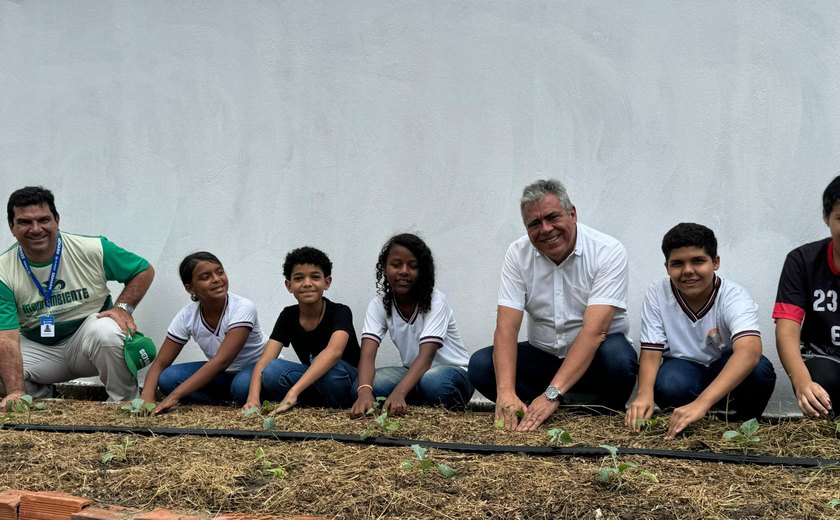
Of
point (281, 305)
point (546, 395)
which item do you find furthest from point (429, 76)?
point (546, 395)

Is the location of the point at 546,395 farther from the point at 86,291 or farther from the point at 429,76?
the point at 86,291

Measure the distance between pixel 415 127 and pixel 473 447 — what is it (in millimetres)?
2094

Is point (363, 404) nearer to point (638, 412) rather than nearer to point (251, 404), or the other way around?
point (251, 404)

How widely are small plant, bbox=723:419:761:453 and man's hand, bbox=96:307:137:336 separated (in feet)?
10.6

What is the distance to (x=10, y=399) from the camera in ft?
13.9

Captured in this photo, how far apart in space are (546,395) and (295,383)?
1306 mm

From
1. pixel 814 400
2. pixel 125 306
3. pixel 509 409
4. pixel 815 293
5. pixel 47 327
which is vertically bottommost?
pixel 509 409

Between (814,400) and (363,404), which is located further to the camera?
(363,404)

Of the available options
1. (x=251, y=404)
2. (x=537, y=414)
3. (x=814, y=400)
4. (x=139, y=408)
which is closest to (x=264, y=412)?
(x=251, y=404)

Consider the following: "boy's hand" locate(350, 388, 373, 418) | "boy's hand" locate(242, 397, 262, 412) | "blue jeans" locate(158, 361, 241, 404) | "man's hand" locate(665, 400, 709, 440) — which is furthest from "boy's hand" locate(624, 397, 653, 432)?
"blue jeans" locate(158, 361, 241, 404)

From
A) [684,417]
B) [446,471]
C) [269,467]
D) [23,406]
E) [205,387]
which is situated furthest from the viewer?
[205,387]

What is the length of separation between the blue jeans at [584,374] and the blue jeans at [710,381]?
0.50ft

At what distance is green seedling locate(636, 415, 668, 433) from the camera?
10.7 feet

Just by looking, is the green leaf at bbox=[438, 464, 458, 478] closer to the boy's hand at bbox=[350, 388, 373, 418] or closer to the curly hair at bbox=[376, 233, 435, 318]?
the boy's hand at bbox=[350, 388, 373, 418]
